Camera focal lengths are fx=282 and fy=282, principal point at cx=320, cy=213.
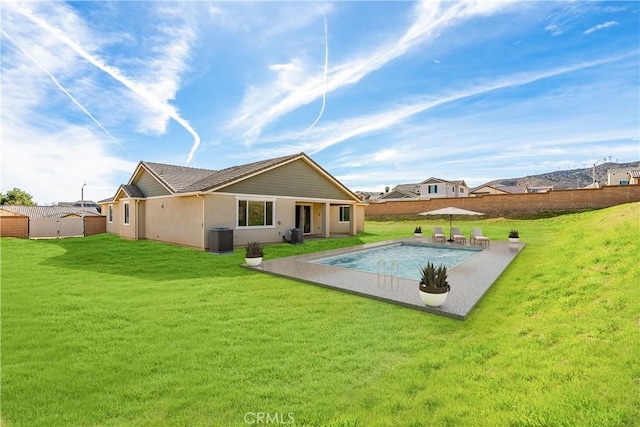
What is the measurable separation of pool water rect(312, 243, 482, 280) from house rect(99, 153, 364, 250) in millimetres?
5216

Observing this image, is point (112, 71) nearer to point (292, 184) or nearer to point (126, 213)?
point (292, 184)

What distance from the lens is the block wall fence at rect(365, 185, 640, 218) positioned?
2402 cm

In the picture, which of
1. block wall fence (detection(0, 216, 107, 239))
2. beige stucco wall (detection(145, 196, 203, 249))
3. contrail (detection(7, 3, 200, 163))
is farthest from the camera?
block wall fence (detection(0, 216, 107, 239))

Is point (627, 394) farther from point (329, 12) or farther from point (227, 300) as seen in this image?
point (329, 12)

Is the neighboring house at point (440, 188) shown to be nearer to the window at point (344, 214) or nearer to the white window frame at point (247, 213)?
the window at point (344, 214)

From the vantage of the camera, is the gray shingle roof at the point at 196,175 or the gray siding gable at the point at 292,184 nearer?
the gray shingle roof at the point at 196,175

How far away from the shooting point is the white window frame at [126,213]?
2017 centimetres

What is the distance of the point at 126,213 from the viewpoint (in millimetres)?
20906

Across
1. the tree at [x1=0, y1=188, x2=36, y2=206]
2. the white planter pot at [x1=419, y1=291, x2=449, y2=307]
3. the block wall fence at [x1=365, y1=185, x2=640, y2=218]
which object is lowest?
the white planter pot at [x1=419, y1=291, x2=449, y2=307]

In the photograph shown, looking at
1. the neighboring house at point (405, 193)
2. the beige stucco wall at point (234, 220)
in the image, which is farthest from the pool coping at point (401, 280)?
the neighboring house at point (405, 193)

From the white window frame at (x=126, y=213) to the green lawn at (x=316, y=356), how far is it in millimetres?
13866

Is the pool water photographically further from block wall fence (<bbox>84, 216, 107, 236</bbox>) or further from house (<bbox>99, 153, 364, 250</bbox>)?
block wall fence (<bbox>84, 216, 107, 236</bbox>)

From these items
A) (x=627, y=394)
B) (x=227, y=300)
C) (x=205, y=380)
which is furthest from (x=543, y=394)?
(x=227, y=300)

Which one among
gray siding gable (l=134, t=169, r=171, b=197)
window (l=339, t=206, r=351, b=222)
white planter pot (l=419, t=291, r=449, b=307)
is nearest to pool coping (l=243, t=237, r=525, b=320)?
white planter pot (l=419, t=291, r=449, b=307)
